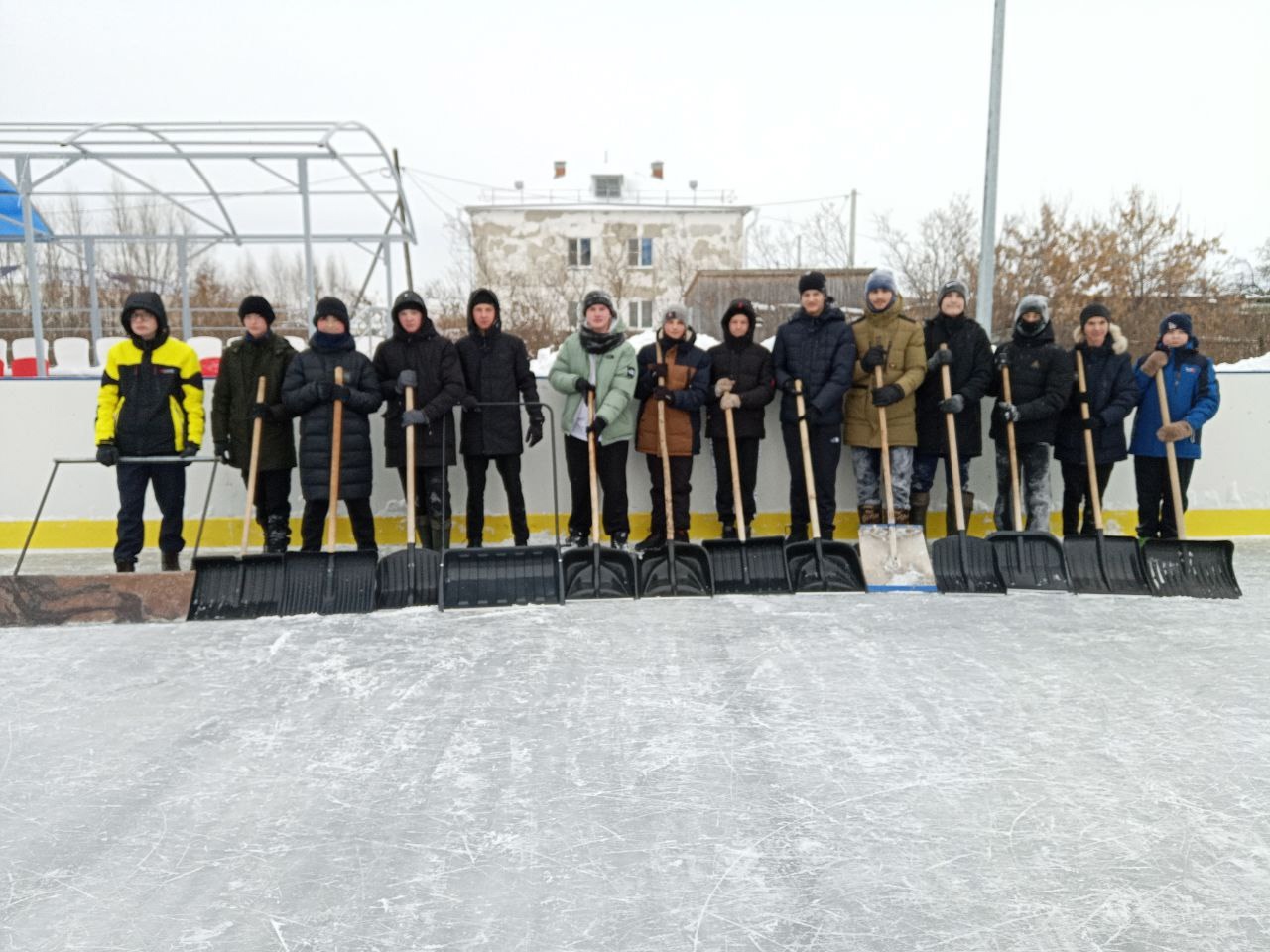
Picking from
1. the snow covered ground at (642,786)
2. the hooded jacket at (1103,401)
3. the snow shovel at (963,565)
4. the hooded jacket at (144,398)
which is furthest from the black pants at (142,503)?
the hooded jacket at (1103,401)

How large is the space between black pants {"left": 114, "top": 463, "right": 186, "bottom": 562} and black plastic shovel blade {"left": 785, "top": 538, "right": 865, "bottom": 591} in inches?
147

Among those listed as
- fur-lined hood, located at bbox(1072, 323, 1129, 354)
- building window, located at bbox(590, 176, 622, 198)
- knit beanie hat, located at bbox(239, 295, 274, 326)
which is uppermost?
building window, located at bbox(590, 176, 622, 198)

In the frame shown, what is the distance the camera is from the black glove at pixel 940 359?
5.45 meters

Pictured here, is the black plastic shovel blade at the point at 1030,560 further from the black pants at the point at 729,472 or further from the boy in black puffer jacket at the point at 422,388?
the boy in black puffer jacket at the point at 422,388

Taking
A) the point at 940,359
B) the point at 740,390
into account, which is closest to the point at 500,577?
the point at 740,390

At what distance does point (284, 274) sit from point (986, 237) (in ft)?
95.4

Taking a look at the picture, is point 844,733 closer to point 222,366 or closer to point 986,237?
point 222,366

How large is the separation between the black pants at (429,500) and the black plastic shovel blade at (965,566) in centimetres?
296

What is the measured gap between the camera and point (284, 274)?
105ft

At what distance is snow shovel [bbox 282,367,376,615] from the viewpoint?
4.73 m

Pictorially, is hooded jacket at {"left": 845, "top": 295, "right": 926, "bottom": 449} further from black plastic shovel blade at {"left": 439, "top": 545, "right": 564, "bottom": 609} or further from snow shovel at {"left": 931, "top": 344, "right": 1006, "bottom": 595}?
black plastic shovel blade at {"left": 439, "top": 545, "right": 564, "bottom": 609}

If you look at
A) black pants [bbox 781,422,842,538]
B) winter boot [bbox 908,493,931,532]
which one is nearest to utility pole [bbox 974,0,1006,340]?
winter boot [bbox 908,493,931,532]

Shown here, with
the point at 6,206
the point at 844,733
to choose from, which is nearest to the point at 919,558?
the point at 844,733

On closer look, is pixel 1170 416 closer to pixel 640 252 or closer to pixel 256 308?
pixel 256 308
